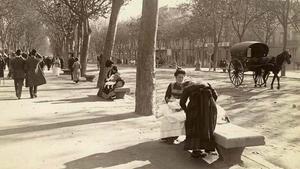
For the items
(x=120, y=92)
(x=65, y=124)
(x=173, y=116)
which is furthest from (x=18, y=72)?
(x=173, y=116)

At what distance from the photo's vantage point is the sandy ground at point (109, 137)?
7105 millimetres

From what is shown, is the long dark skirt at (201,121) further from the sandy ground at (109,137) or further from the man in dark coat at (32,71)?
the man in dark coat at (32,71)

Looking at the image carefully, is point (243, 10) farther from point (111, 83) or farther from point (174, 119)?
point (174, 119)

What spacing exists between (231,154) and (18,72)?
1246 cm

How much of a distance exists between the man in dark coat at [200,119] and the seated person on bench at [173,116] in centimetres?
57

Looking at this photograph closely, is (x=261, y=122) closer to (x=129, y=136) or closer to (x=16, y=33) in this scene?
(x=129, y=136)

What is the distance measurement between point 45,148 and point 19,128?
2457 mm

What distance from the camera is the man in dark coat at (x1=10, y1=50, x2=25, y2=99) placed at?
690 inches

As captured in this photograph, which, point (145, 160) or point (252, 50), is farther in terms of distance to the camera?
point (252, 50)

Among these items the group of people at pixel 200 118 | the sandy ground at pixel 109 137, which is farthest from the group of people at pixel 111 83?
the group of people at pixel 200 118

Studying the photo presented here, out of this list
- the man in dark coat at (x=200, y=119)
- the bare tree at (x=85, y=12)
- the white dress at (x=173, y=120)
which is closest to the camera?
the man in dark coat at (x=200, y=119)

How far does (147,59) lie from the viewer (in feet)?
40.3

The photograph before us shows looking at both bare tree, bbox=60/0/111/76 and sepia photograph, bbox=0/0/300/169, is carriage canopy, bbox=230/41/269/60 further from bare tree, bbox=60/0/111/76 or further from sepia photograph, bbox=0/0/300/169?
bare tree, bbox=60/0/111/76

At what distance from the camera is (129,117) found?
12.0 metres
